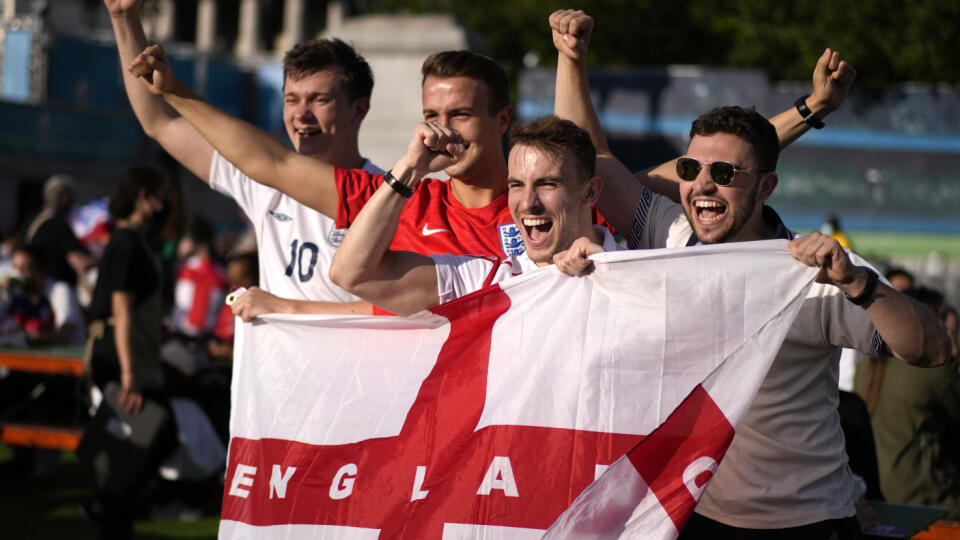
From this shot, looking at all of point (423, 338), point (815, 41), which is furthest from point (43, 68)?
point (423, 338)

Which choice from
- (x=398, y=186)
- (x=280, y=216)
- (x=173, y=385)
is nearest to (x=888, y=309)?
(x=398, y=186)

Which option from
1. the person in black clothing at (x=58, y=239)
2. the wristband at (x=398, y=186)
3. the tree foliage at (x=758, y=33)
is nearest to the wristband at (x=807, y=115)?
the wristband at (x=398, y=186)

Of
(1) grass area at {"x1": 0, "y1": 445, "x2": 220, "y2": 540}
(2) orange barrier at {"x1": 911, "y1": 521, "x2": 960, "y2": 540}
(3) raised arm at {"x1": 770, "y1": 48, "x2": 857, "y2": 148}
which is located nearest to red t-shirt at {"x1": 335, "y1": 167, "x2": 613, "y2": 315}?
(3) raised arm at {"x1": 770, "y1": 48, "x2": 857, "y2": 148}

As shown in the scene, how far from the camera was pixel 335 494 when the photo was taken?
3582 millimetres

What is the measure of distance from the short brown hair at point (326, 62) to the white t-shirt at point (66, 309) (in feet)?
18.1

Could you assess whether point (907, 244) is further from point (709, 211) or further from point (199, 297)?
point (709, 211)

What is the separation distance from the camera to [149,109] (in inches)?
177

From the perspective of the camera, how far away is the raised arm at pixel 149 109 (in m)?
4.19

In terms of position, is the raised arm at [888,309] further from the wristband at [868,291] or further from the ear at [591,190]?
the ear at [591,190]

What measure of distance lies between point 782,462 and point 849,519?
1.03 feet

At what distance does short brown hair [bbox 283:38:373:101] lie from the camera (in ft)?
15.3

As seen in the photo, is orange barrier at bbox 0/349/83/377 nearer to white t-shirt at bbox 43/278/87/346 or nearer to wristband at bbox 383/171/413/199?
white t-shirt at bbox 43/278/87/346

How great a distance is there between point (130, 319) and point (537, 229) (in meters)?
3.62

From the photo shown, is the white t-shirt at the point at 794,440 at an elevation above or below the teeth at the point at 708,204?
below
